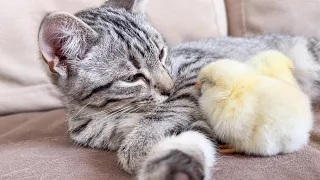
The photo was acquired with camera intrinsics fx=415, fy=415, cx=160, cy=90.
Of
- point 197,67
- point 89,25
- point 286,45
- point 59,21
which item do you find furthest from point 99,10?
point 286,45

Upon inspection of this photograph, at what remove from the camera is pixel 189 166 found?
0.83 metres

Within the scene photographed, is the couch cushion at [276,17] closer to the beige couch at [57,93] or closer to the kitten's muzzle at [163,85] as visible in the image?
the beige couch at [57,93]

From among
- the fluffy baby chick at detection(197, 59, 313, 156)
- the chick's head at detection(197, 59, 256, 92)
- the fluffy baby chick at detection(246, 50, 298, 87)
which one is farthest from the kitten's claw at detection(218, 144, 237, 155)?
the fluffy baby chick at detection(246, 50, 298, 87)

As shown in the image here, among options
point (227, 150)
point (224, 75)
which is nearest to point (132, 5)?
point (224, 75)

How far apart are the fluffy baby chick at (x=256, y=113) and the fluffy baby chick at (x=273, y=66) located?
13 centimetres

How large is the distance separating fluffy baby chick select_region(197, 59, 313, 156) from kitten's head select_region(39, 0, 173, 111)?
0.19 meters

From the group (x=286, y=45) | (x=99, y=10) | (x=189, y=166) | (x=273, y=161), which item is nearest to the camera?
(x=189, y=166)

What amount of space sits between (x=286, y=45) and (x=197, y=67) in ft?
1.62

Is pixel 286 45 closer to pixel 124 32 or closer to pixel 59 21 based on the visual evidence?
pixel 124 32

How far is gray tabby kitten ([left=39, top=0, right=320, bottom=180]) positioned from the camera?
1.05 metres

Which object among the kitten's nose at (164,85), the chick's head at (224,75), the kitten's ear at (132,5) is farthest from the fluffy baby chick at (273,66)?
the kitten's ear at (132,5)

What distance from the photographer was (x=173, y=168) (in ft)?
2.68

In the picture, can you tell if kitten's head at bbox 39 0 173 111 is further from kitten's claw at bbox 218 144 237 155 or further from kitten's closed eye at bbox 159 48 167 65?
kitten's claw at bbox 218 144 237 155

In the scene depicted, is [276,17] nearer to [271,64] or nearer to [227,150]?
[271,64]
